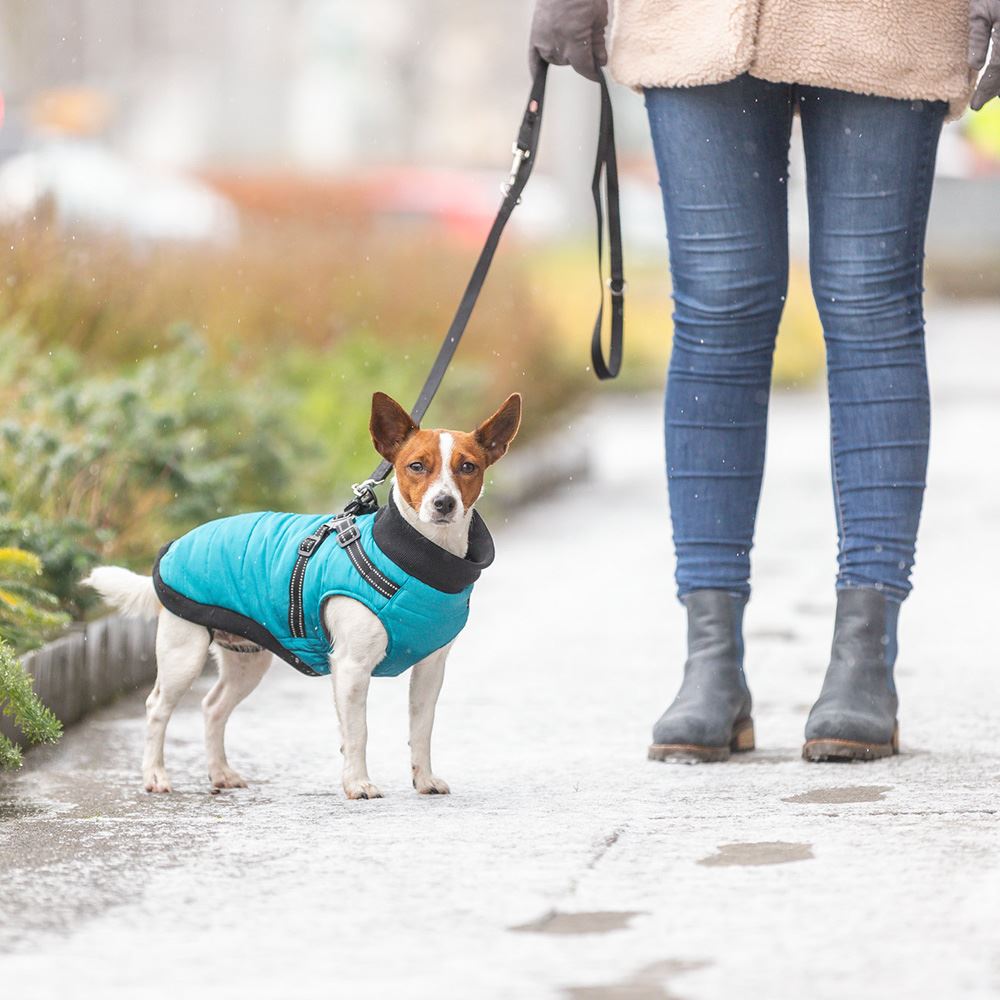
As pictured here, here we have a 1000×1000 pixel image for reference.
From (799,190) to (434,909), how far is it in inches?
1162

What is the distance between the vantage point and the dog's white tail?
14.4 ft

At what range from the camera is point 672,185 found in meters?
4.52

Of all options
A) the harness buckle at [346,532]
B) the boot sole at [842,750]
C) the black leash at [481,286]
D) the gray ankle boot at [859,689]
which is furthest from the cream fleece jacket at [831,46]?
the boot sole at [842,750]

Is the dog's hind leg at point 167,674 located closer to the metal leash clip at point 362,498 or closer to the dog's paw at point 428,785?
the metal leash clip at point 362,498

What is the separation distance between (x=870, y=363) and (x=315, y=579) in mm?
1263

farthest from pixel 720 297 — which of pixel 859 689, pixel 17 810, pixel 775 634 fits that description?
pixel 775 634

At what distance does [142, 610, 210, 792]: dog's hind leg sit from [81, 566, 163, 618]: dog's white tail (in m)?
0.12

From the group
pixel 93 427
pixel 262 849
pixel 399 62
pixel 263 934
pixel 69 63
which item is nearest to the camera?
pixel 263 934

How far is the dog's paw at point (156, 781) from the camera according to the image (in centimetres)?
429

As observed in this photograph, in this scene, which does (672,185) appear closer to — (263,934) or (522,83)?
(263,934)

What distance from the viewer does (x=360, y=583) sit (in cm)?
400

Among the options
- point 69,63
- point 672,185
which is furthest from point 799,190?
point 672,185

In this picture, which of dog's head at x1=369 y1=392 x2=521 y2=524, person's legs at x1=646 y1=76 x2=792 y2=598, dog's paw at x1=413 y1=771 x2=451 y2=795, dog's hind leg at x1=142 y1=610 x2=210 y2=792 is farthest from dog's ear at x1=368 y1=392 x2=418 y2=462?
person's legs at x1=646 y1=76 x2=792 y2=598

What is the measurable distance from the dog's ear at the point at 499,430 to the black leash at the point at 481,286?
0.13 metres
